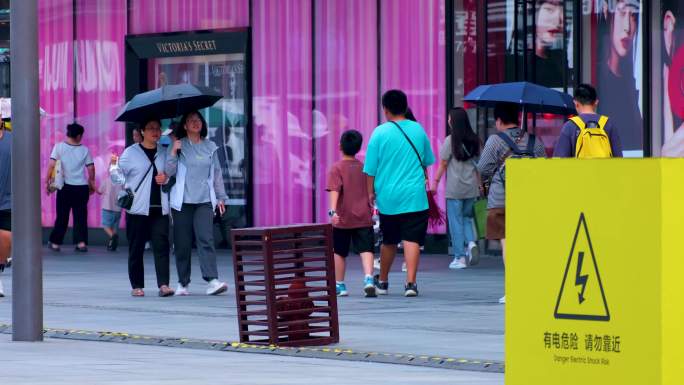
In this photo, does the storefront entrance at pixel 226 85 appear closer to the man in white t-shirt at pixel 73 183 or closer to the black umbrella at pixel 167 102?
the man in white t-shirt at pixel 73 183

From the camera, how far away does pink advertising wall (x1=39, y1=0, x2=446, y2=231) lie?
73.8 feet

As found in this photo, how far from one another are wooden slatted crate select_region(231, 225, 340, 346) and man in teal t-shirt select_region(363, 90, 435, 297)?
412cm

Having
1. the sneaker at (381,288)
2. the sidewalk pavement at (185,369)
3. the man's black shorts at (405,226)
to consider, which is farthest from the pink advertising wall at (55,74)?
the sidewalk pavement at (185,369)

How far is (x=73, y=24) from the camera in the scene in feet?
88.3

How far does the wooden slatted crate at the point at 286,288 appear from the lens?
10.7 metres

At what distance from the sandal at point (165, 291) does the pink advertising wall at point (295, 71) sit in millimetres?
7102

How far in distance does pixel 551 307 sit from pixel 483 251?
16.7 metres

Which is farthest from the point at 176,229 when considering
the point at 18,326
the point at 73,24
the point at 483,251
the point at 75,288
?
the point at 73,24

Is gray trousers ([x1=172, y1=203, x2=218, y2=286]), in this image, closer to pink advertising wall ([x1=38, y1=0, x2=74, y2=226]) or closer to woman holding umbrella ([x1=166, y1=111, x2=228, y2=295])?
woman holding umbrella ([x1=166, y1=111, x2=228, y2=295])

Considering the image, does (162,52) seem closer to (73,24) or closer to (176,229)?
(73,24)

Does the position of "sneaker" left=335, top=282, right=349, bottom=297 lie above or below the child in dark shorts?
below

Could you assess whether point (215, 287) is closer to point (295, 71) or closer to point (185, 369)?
point (185, 369)

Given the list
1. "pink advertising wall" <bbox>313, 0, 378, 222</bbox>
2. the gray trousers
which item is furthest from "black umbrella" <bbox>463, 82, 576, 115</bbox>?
"pink advertising wall" <bbox>313, 0, 378, 222</bbox>

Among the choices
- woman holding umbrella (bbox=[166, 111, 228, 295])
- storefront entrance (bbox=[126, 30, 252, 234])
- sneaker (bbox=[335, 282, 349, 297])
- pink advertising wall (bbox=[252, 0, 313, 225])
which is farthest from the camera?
storefront entrance (bbox=[126, 30, 252, 234])
